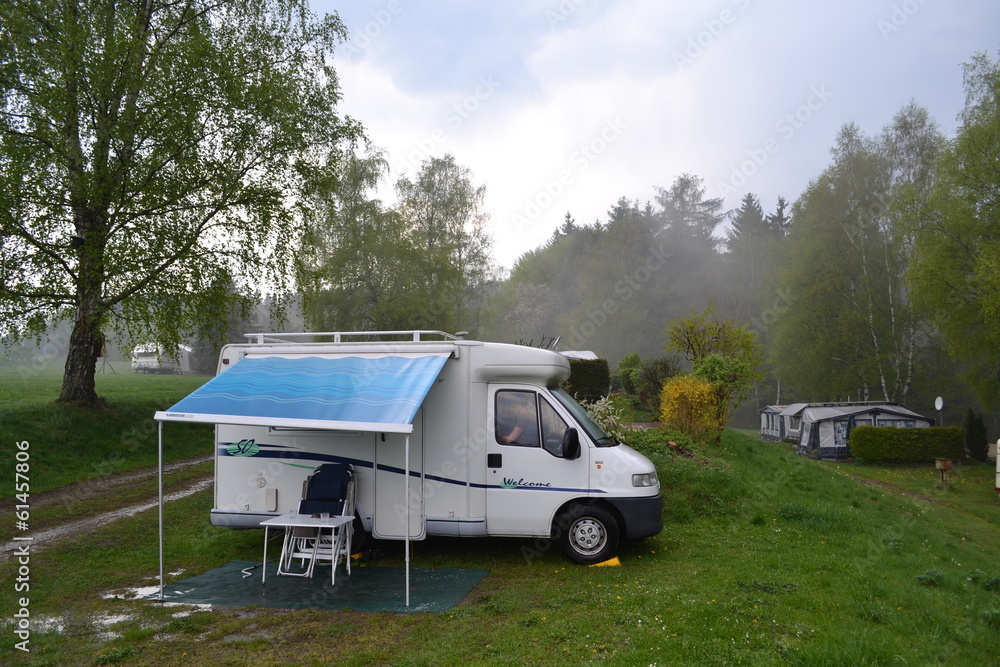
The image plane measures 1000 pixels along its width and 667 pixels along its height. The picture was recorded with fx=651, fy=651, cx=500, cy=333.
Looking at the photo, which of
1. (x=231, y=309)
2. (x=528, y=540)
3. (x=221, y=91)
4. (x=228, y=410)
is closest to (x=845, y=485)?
(x=528, y=540)

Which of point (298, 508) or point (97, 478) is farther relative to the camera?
point (97, 478)

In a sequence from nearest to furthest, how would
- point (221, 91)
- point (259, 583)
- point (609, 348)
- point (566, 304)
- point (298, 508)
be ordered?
point (259, 583) < point (298, 508) < point (221, 91) < point (609, 348) < point (566, 304)

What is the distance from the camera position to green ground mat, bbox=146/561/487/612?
20.0ft

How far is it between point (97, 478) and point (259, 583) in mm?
6973

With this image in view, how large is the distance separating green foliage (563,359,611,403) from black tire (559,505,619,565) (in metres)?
14.3

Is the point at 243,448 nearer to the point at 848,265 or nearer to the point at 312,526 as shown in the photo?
the point at 312,526

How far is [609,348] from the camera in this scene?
187 feet

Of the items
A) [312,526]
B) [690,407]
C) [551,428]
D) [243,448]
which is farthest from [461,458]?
[690,407]

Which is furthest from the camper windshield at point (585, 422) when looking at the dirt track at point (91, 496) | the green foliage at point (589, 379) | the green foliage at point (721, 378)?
the green foliage at point (589, 379)

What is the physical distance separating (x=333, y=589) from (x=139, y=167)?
1013 centimetres

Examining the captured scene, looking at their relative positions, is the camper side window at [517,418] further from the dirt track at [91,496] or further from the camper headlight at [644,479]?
the dirt track at [91,496]

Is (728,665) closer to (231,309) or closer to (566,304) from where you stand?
(231,309)

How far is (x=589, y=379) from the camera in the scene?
74.8ft

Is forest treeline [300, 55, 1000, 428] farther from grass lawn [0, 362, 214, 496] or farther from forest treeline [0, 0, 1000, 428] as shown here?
grass lawn [0, 362, 214, 496]
